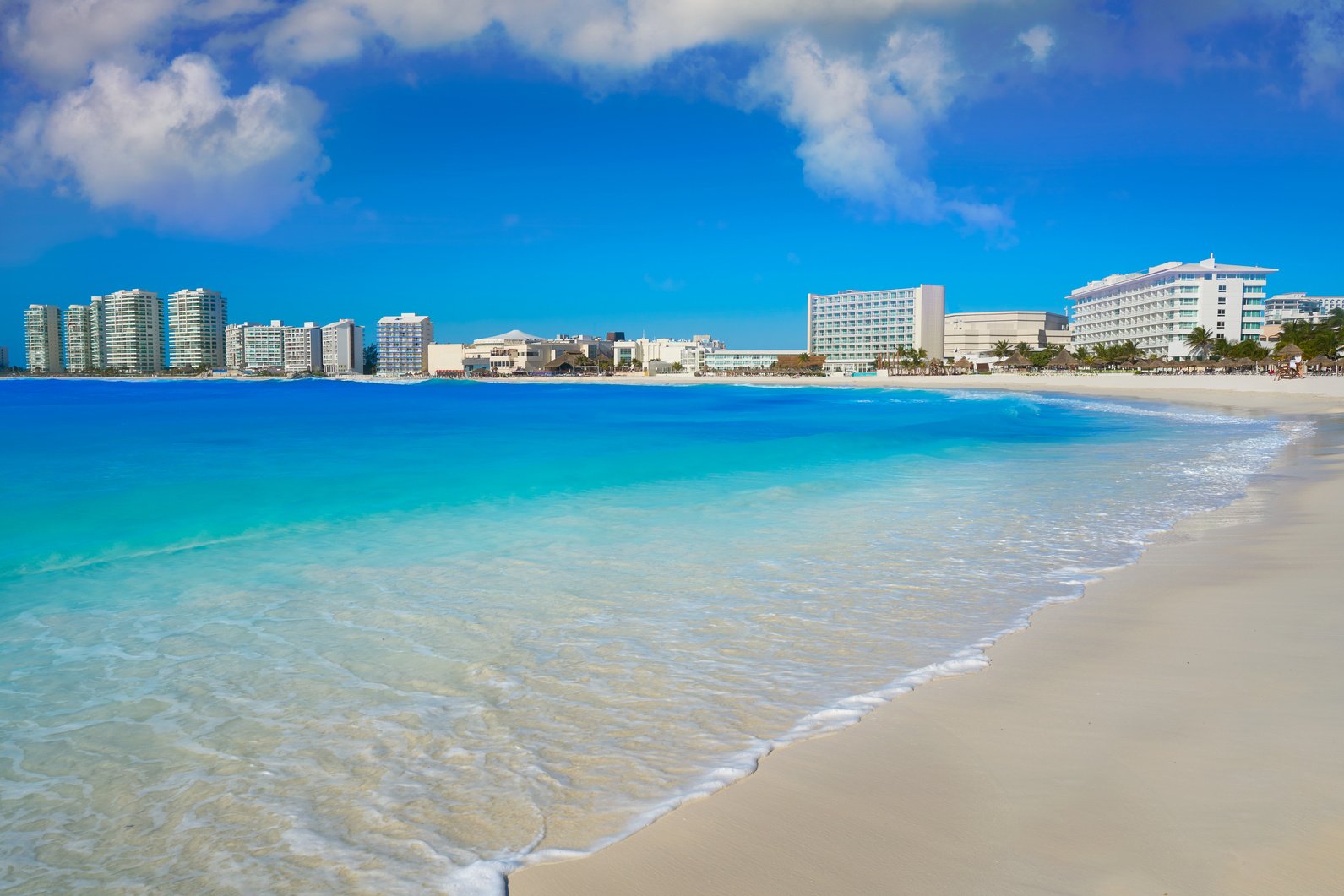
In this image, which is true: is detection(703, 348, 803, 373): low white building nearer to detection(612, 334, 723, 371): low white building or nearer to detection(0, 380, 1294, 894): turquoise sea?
detection(612, 334, 723, 371): low white building

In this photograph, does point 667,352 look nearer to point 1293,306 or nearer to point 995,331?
point 995,331

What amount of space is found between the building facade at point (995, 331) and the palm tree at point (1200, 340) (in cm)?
6809

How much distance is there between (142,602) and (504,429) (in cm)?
2584

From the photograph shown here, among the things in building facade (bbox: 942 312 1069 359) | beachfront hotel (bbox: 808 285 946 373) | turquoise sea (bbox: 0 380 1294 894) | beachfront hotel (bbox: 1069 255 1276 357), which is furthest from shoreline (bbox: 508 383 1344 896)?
building facade (bbox: 942 312 1069 359)

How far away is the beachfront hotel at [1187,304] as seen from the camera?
102688mm

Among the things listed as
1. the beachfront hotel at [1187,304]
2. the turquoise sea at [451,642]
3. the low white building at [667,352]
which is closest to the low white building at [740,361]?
the low white building at [667,352]

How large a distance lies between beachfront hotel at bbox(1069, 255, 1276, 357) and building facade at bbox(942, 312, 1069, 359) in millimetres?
49344

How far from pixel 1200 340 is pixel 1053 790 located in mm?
107349

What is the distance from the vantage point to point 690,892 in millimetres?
2664

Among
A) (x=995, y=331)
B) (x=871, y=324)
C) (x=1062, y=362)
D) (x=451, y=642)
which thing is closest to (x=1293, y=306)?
(x=995, y=331)

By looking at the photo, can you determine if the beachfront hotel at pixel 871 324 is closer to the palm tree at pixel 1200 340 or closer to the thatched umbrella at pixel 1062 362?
the thatched umbrella at pixel 1062 362

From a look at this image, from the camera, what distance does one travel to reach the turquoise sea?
10.6 ft

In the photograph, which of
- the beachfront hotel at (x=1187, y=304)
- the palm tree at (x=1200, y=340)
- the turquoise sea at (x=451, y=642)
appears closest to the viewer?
the turquoise sea at (x=451, y=642)

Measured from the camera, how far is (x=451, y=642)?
5633mm
